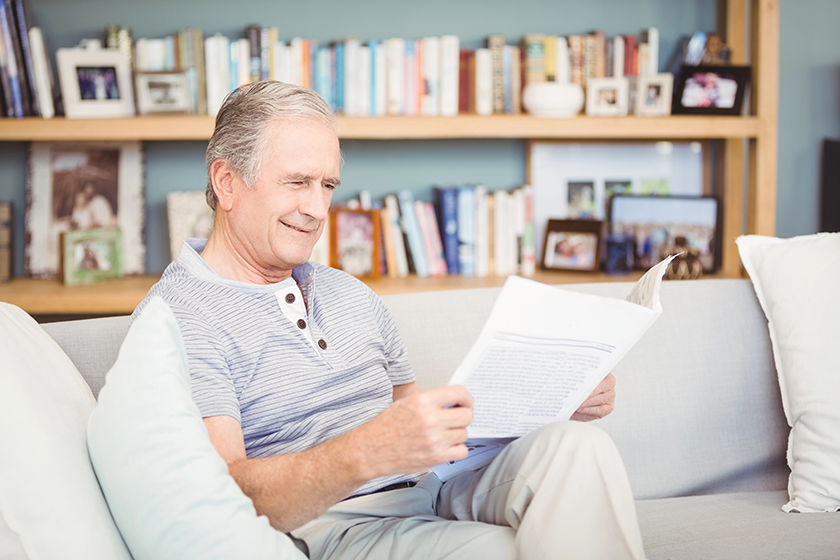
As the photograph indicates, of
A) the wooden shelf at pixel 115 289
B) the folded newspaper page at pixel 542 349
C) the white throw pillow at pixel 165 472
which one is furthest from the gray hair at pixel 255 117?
the wooden shelf at pixel 115 289

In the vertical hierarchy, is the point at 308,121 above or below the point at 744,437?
above

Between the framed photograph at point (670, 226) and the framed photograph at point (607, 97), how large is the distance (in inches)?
11.7

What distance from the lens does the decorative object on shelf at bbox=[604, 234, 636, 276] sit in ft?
7.63

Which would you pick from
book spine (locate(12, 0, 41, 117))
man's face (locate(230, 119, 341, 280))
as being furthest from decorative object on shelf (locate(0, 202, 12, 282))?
man's face (locate(230, 119, 341, 280))

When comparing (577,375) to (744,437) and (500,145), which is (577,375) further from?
(500,145)

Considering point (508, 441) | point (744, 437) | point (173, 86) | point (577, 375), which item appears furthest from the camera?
point (173, 86)

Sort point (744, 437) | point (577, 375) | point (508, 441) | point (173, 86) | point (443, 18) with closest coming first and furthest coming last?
point (577, 375) < point (508, 441) < point (744, 437) < point (173, 86) < point (443, 18)

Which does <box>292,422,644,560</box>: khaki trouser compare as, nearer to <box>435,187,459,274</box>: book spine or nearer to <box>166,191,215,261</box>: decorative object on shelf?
<box>435,187,459,274</box>: book spine

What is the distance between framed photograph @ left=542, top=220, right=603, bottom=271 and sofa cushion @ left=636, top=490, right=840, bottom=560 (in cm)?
102

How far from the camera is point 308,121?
3.79 ft

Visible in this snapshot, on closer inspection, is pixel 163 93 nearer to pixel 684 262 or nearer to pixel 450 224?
pixel 450 224

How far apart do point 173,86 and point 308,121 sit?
118 centimetres

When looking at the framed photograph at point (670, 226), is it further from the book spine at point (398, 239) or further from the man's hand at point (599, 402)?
the man's hand at point (599, 402)

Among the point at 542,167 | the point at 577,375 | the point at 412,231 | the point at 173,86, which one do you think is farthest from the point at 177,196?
the point at 577,375
